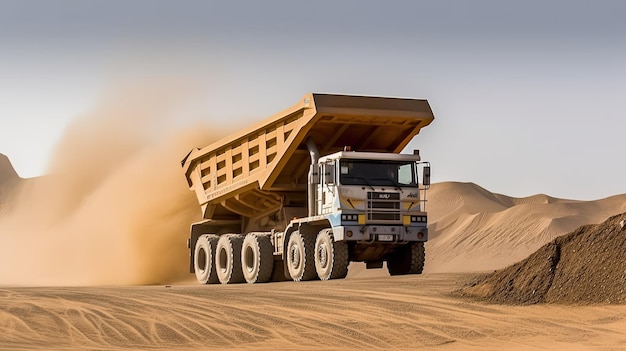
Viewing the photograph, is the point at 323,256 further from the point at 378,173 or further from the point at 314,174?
the point at 378,173

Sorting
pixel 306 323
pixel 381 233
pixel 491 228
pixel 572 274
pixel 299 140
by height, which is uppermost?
pixel 299 140

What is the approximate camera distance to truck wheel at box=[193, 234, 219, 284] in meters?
27.2

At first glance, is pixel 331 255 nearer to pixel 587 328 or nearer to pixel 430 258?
pixel 587 328

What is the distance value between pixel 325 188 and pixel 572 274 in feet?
26.7

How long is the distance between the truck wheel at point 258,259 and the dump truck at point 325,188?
23 millimetres

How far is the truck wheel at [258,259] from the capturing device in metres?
25.0

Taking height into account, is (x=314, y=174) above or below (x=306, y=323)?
above

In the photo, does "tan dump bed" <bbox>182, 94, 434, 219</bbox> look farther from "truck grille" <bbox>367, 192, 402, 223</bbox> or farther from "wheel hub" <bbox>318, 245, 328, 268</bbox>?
"wheel hub" <bbox>318, 245, 328, 268</bbox>

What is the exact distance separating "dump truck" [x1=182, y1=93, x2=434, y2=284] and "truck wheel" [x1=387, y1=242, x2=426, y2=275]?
0.02 m

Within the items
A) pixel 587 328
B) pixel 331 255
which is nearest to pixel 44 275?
A: pixel 331 255

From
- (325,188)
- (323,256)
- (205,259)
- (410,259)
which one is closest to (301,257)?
(323,256)

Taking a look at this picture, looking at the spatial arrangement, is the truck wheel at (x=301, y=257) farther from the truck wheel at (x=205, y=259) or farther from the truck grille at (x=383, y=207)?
the truck wheel at (x=205, y=259)

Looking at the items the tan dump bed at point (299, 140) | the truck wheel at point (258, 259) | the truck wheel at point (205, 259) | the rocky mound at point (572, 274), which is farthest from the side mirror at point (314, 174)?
the rocky mound at point (572, 274)

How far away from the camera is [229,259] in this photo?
2616 cm
